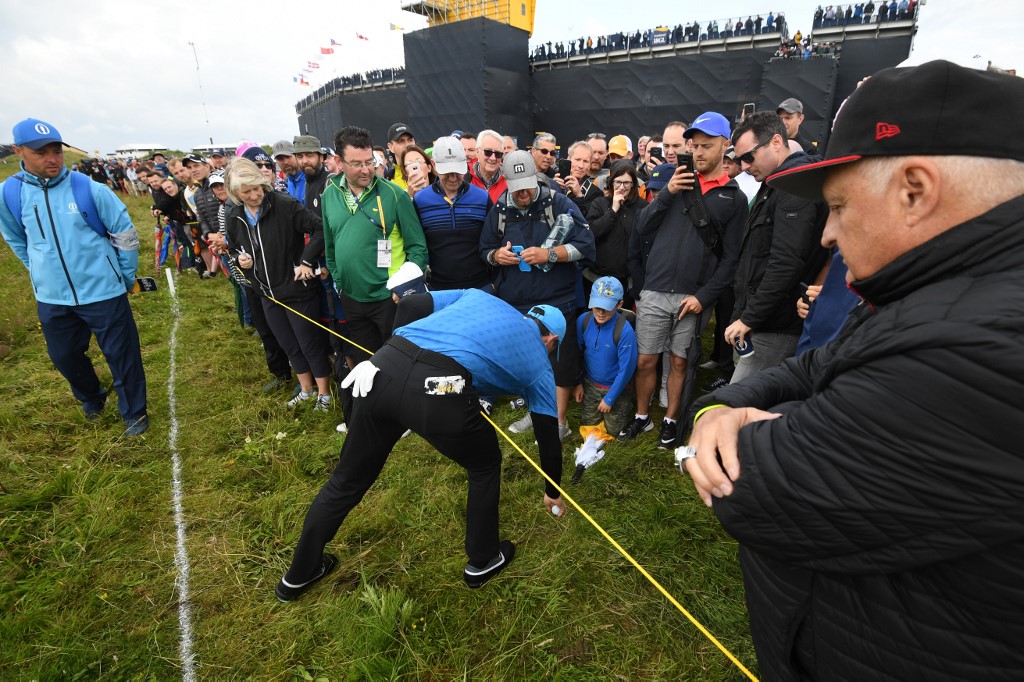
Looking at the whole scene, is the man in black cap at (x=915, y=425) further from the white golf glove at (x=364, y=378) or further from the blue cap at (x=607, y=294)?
the blue cap at (x=607, y=294)

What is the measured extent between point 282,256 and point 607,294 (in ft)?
10.4

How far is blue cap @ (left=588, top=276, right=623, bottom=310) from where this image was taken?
3934mm

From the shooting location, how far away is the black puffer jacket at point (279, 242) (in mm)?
4375

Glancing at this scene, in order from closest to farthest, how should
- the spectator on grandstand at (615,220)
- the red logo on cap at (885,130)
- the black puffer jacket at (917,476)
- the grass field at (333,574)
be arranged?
the black puffer jacket at (917,476), the red logo on cap at (885,130), the grass field at (333,574), the spectator on grandstand at (615,220)

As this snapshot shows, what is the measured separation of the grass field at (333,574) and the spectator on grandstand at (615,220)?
1824 mm

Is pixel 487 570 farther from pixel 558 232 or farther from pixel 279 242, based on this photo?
pixel 279 242

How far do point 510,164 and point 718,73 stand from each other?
1626 cm

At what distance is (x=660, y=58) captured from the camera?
16.8m

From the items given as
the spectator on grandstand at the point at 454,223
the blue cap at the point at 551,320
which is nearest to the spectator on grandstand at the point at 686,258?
the blue cap at the point at 551,320

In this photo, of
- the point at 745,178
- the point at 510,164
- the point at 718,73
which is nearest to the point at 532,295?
the point at 510,164

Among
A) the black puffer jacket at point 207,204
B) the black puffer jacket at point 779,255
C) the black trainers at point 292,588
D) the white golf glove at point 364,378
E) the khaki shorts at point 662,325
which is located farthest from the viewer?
the black puffer jacket at point 207,204

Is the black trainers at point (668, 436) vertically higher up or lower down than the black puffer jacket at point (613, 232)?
lower down

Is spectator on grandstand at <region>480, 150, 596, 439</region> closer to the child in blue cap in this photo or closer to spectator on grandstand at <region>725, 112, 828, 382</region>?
the child in blue cap

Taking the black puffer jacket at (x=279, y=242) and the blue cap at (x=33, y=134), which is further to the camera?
the black puffer jacket at (x=279, y=242)
